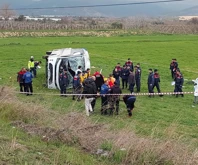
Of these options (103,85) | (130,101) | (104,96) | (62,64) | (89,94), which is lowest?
(130,101)

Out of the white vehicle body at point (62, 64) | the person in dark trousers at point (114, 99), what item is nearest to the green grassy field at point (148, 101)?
the person in dark trousers at point (114, 99)

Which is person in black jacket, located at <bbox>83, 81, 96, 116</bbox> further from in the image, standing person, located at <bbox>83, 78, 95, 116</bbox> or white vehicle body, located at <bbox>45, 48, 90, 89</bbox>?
white vehicle body, located at <bbox>45, 48, 90, 89</bbox>

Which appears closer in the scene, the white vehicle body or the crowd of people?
the crowd of people

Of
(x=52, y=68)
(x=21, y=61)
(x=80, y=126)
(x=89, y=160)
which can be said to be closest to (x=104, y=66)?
(x=21, y=61)

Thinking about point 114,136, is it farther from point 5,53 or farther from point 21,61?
point 5,53

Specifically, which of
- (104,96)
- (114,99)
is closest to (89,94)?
(104,96)

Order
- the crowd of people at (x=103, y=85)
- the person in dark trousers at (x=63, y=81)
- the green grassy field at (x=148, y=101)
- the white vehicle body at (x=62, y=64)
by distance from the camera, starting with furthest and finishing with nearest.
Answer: the white vehicle body at (x=62, y=64), the person in dark trousers at (x=63, y=81), the crowd of people at (x=103, y=85), the green grassy field at (x=148, y=101)

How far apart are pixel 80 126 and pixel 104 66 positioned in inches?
903

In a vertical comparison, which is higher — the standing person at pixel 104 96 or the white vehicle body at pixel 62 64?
the white vehicle body at pixel 62 64

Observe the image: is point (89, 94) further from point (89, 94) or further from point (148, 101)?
point (148, 101)

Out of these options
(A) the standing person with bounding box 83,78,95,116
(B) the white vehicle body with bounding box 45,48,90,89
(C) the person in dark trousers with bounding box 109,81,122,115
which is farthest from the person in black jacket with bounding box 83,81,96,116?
(B) the white vehicle body with bounding box 45,48,90,89

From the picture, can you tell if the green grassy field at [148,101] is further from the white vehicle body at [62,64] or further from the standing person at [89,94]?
the white vehicle body at [62,64]

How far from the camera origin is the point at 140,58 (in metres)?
40.6

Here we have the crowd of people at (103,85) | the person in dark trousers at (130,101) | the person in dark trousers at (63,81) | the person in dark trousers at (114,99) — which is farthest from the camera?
the person in dark trousers at (63,81)
